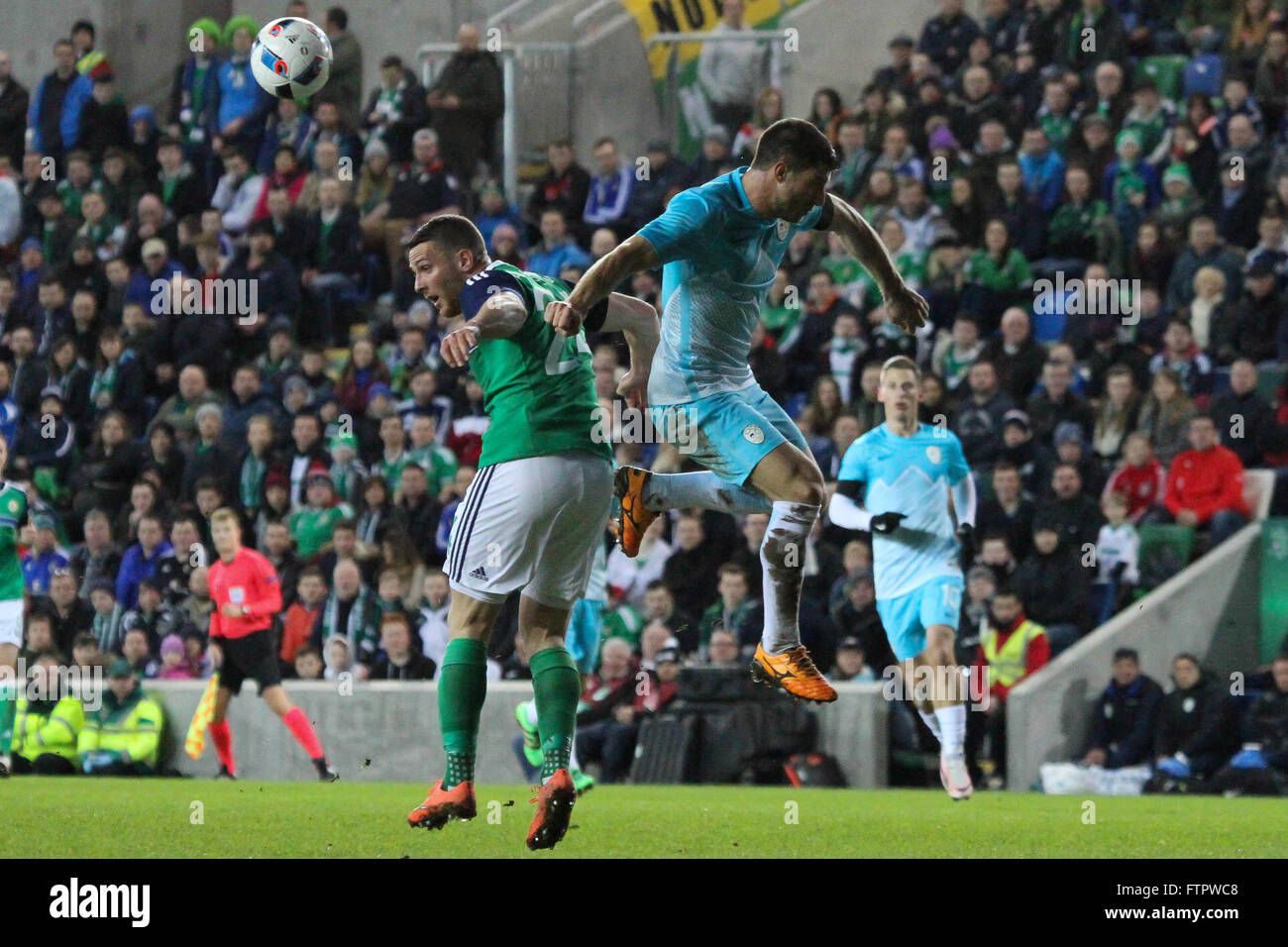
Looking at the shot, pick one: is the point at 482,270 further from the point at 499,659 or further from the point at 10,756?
the point at 10,756

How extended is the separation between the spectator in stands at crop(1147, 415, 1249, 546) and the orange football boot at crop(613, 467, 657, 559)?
22.9ft

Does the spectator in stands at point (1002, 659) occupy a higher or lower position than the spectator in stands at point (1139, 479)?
lower

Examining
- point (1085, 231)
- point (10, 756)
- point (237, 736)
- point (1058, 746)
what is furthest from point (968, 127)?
point (10, 756)

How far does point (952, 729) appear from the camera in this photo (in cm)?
1170

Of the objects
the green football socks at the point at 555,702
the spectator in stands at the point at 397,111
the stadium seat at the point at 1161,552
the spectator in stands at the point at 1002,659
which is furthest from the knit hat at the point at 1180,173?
the green football socks at the point at 555,702

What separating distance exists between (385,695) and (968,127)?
6.99m

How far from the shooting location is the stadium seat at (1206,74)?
57.2ft

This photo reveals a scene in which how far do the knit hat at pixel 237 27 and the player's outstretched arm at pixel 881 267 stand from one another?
47.4 feet

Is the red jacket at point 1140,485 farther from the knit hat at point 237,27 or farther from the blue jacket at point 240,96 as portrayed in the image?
the knit hat at point 237,27

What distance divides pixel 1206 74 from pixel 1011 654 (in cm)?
611

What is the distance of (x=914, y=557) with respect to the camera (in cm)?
1184

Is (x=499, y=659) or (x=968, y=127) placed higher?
(x=968, y=127)

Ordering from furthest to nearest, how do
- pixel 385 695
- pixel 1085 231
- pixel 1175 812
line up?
pixel 1085 231 → pixel 385 695 → pixel 1175 812

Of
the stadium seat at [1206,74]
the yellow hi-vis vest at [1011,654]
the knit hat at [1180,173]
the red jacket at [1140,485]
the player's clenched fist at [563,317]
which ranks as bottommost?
the yellow hi-vis vest at [1011,654]
